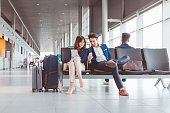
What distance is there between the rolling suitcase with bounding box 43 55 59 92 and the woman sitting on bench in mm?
395

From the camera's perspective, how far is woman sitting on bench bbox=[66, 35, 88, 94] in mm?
4996

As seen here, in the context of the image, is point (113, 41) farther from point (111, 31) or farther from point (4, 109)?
point (4, 109)

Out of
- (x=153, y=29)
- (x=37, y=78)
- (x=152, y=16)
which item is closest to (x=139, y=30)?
(x=152, y=16)

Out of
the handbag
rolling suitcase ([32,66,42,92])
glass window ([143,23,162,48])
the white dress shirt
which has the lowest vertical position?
rolling suitcase ([32,66,42,92])

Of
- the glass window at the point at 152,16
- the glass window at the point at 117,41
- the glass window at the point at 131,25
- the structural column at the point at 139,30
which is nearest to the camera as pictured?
the glass window at the point at 152,16

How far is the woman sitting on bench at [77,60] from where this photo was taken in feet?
16.4

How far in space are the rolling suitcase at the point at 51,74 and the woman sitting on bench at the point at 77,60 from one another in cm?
39

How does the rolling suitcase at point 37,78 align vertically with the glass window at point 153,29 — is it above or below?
below

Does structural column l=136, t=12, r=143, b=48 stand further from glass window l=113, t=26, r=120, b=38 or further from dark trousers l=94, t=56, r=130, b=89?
dark trousers l=94, t=56, r=130, b=89

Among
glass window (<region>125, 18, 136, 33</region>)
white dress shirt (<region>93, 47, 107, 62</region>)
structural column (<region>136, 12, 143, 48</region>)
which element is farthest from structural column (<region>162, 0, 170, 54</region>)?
white dress shirt (<region>93, 47, 107, 62</region>)

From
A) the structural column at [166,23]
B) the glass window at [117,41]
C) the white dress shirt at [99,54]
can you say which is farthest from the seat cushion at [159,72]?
the glass window at [117,41]

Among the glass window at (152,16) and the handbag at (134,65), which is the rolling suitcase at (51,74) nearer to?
the handbag at (134,65)

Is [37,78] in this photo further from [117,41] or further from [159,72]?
[117,41]

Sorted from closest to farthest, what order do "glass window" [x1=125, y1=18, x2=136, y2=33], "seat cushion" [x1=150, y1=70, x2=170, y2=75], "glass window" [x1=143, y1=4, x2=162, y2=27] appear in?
"seat cushion" [x1=150, y1=70, x2=170, y2=75] → "glass window" [x1=143, y1=4, x2=162, y2=27] → "glass window" [x1=125, y1=18, x2=136, y2=33]
